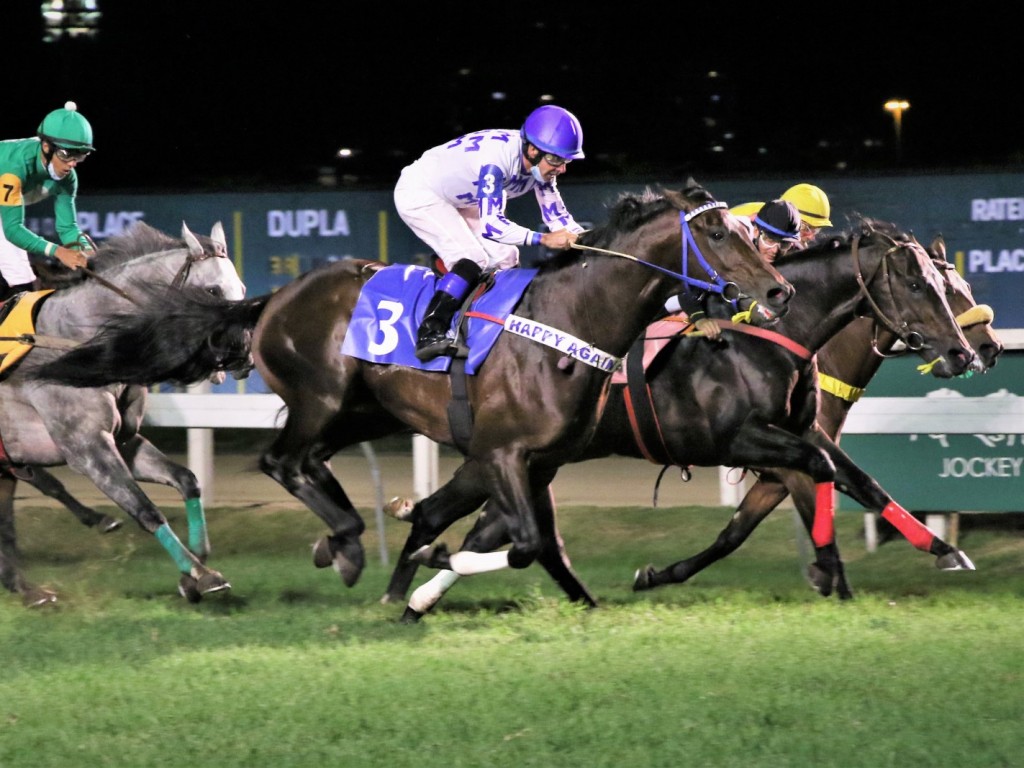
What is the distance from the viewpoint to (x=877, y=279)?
5457mm

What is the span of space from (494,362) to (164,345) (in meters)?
1.46

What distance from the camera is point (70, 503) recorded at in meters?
6.66

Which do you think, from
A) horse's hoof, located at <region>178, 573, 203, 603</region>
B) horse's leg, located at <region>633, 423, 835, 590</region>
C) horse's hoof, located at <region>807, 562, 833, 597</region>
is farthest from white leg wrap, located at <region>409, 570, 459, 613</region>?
horse's hoof, located at <region>807, 562, 833, 597</region>

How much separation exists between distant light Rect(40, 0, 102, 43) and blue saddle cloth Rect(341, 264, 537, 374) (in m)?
9.54

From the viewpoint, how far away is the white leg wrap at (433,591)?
16.8 ft

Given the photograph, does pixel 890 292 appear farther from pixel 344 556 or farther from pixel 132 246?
pixel 132 246

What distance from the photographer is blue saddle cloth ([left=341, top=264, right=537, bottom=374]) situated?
16.5 ft

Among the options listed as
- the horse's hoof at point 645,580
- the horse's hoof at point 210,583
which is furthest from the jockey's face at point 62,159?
the horse's hoof at point 645,580

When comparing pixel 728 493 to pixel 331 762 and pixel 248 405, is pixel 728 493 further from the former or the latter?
pixel 331 762

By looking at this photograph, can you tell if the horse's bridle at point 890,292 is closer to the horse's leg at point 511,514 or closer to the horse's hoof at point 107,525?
the horse's leg at point 511,514

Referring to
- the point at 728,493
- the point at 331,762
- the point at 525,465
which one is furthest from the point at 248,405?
the point at 331,762

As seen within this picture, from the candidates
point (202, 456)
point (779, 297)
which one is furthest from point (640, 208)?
point (202, 456)

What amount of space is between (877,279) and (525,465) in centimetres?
153

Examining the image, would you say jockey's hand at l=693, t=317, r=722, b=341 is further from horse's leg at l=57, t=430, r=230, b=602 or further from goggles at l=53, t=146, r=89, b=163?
goggles at l=53, t=146, r=89, b=163
